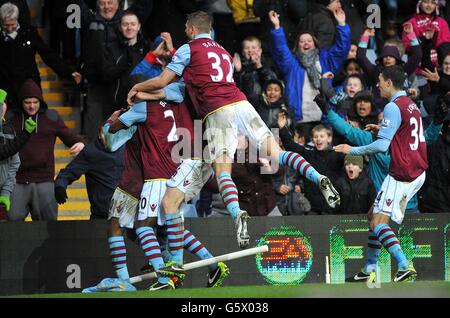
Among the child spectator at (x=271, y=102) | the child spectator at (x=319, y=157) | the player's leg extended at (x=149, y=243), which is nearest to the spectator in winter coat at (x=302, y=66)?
the child spectator at (x=271, y=102)

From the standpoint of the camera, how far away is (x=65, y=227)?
14.5m

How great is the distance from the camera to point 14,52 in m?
17.2

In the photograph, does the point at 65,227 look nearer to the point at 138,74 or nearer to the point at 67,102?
the point at 138,74

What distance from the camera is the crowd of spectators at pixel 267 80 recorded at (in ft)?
50.3

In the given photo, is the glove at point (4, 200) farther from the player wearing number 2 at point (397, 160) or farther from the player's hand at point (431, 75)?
the player's hand at point (431, 75)

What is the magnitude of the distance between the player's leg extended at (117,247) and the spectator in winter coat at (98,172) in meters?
1.13

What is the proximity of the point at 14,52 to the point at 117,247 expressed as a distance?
457 cm

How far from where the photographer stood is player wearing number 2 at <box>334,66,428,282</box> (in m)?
13.7

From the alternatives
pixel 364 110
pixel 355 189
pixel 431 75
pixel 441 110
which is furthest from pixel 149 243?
pixel 431 75

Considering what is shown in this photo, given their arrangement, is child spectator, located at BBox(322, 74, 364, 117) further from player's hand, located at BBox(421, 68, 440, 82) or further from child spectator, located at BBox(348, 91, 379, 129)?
player's hand, located at BBox(421, 68, 440, 82)

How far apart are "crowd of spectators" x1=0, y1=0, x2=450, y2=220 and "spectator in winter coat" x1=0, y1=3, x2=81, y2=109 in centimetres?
1

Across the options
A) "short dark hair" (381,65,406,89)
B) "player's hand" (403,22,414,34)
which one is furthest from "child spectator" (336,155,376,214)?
"player's hand" (403,22,414,34)

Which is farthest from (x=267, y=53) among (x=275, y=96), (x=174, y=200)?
(x=174, y=200)

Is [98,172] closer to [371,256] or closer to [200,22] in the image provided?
[200,22]
